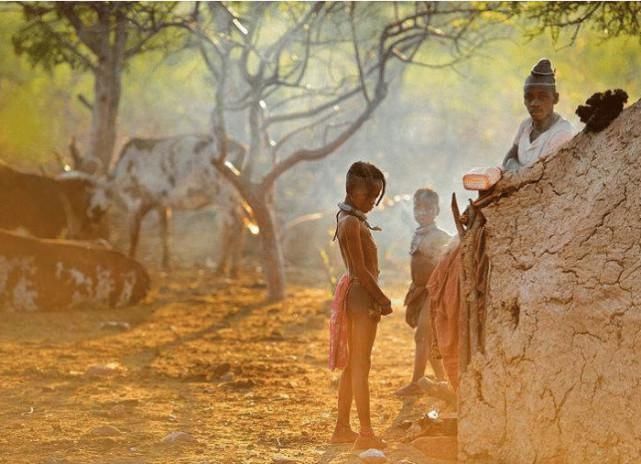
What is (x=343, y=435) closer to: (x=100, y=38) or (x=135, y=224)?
(x=100, y=38)

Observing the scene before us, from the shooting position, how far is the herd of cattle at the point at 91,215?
10.0 meters

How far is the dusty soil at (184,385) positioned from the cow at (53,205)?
2694 millimetres

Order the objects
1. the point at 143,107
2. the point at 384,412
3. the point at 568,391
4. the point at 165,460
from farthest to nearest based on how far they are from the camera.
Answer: the point at 143,107
the point at 384,412
the point at 165,460
the point at 568,391

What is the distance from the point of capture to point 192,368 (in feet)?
24.8

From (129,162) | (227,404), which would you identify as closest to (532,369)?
(227,404)

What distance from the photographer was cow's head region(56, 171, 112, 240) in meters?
13.7

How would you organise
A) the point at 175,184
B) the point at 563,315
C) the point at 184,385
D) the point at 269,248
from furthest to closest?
the point at 175,184 → the point at 269,248 → the point at 184,385 → the point at 563,315

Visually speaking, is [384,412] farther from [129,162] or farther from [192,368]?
[129,162]

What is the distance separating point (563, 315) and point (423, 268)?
2.30 meters

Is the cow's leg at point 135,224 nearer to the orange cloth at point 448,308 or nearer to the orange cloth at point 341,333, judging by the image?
the orange cloth at point 341,333

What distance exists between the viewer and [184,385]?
6.96 m

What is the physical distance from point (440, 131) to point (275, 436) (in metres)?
21.9

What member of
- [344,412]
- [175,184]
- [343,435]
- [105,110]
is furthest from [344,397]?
[105,110]

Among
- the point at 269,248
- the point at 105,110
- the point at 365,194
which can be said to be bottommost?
the point at 269,248
